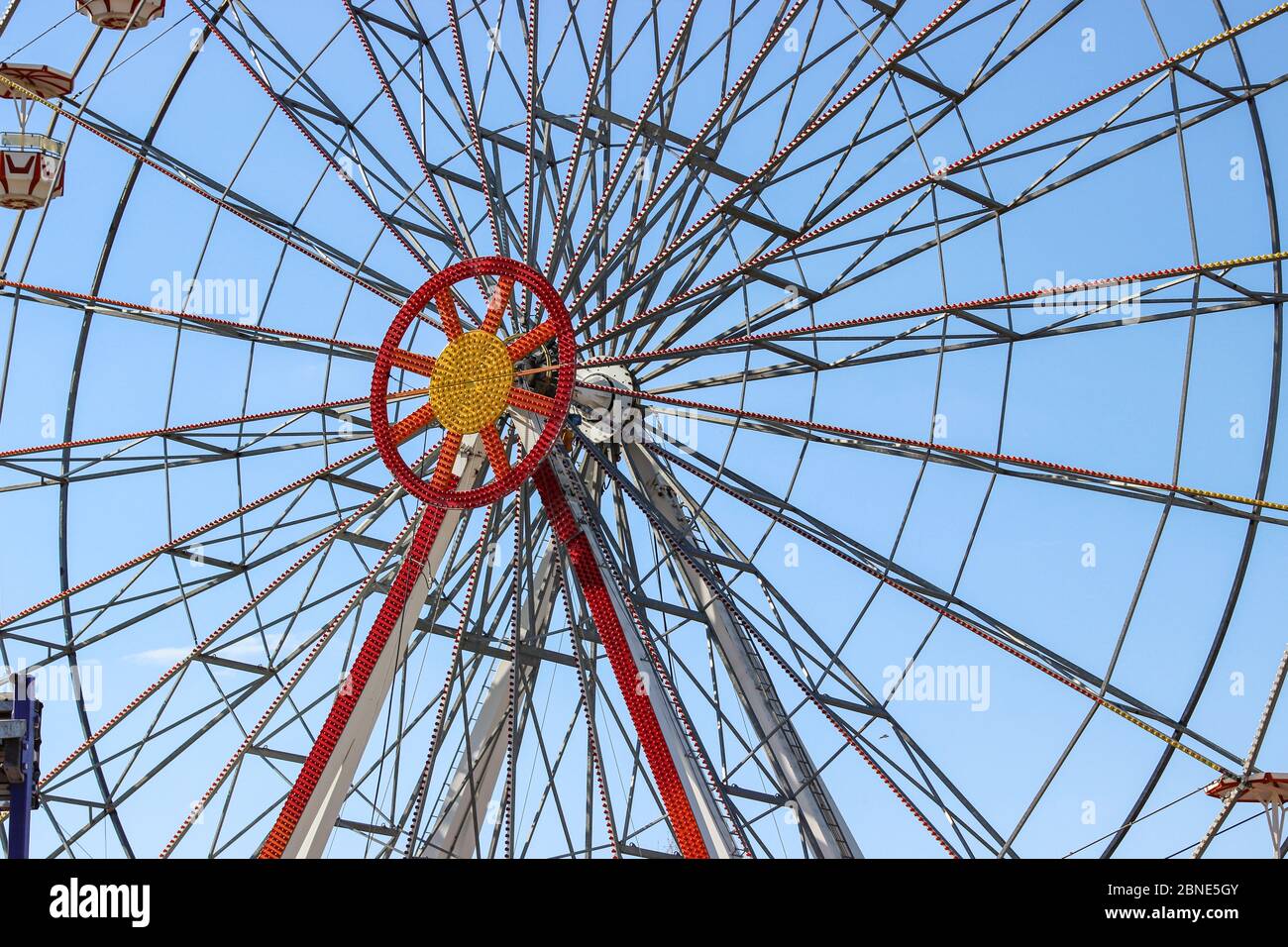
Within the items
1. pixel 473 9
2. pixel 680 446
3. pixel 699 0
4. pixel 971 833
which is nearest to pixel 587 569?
pixel 680 446

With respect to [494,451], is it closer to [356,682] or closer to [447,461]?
[447,461]

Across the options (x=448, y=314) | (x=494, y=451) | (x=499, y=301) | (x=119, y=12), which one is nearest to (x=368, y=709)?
(x=494, y=451)

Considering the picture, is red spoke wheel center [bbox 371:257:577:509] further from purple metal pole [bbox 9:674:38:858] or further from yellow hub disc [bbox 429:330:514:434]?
purple metal pole [bbox 9:674:38:858]

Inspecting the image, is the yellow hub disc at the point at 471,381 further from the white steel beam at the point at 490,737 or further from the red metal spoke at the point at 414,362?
the white steel beam at the point at 490,737

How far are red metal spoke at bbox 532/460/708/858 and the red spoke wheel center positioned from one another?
2.55 feet

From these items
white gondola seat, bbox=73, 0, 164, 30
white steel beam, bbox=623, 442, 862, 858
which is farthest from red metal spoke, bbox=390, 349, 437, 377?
white gondola seat, bbox=73, 0, 164, 30

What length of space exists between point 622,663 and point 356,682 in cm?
309

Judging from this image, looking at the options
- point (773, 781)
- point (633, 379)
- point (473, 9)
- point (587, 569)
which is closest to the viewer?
point (587, 569)

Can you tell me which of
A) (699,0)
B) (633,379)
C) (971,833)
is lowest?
(971,833)

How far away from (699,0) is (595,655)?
25.3ft

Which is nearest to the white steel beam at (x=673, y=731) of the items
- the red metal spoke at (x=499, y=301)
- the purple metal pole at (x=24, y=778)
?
the red metal spoke at (x=499, y=301)
